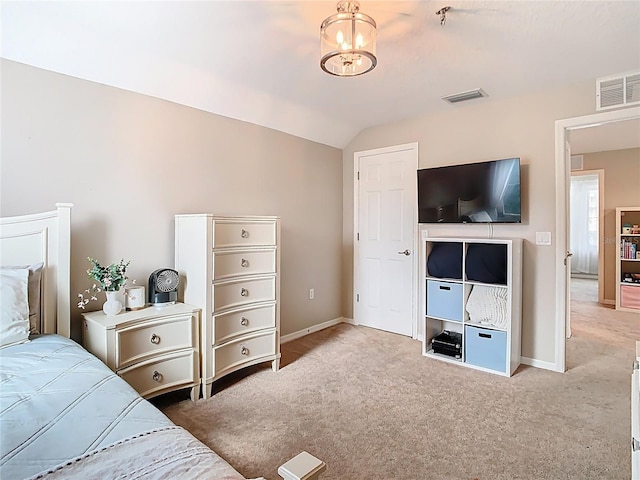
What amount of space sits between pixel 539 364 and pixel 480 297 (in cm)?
78

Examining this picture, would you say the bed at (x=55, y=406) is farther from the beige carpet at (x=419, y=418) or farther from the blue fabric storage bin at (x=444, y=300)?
the blue fabric storage bin at (x=444, y=300)

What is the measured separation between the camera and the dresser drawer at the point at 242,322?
2.62m

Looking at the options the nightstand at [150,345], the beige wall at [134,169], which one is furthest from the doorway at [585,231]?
the nightstand at [150,345]

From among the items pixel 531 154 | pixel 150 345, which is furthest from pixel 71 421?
pixel 531 154

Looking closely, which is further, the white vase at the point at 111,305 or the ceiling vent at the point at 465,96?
the ceiling vent at the point at 465,96

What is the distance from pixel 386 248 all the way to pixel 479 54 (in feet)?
7.29

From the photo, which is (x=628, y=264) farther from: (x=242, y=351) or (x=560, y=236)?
(x=242, y=351)

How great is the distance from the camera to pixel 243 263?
109 inches

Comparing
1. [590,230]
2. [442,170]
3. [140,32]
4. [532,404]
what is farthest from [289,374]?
[590,230]

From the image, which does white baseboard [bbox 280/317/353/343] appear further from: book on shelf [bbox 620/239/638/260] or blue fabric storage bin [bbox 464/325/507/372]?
book on shelf [bbox 620/239/638/260]

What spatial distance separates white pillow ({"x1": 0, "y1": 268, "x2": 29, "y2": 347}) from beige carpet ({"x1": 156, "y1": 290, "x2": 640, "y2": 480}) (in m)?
1.02

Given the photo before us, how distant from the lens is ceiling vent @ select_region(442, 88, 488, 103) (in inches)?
123

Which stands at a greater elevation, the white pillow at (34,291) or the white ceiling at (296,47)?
the white ceiling at (296,47)

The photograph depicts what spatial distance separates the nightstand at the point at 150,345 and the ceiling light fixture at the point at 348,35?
1887 mm
